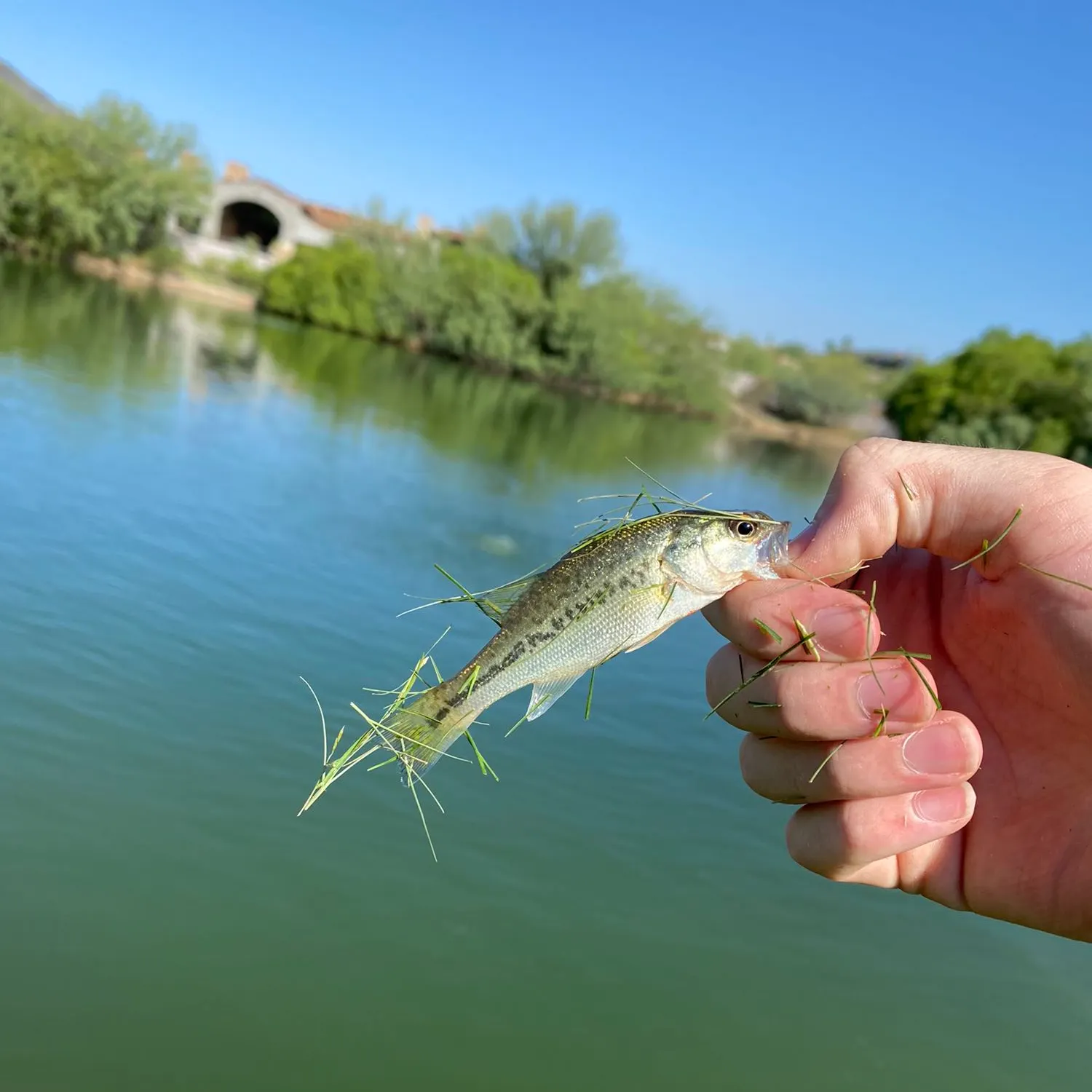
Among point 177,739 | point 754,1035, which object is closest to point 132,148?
point 177,739

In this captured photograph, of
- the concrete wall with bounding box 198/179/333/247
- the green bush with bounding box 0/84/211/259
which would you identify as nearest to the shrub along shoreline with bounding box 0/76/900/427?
the green bush with bounding box 0/84/211/259

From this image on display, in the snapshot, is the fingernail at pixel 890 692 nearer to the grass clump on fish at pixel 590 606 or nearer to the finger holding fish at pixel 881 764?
the finger holding fish at pixel 881 764

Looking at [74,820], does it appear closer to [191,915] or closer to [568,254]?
[191,915]

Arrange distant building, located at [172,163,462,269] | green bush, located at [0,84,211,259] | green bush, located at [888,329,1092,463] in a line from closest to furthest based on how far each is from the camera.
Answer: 1. green bush, located at [0,84,211,259]
2. green bush, located at [888,329,1092,463]
3. distant building, located at [172,163,462,269]

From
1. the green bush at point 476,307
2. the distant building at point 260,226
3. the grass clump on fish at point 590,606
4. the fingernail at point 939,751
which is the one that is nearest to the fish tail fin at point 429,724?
the grass clump on fish at point 590,606

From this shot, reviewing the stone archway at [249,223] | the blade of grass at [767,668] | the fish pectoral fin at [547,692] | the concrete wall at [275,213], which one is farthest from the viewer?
the stone archway at [249,223]

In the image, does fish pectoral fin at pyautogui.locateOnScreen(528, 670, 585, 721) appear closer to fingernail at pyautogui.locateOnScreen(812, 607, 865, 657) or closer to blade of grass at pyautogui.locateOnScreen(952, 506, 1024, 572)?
fingernail at pyautogui.locateOnScreen(812, 607, 865, 657)
